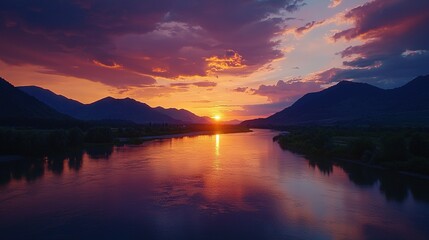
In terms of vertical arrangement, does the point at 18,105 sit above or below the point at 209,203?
above

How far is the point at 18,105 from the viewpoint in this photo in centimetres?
11412

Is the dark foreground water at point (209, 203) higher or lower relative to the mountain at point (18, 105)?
lower

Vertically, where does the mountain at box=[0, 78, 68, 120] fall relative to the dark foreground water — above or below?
above

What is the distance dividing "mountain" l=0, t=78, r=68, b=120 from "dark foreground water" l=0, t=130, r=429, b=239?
283 ft

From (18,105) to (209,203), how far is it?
11508 cm

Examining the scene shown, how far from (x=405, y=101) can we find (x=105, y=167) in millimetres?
166438

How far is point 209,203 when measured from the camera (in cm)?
1981

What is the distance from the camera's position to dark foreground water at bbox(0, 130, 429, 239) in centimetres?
1530

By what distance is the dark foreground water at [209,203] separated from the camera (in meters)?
15.3

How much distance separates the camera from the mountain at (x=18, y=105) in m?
Answer: 107

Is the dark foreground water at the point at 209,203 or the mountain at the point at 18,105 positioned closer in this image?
the dark foreground water at the point at 209,203

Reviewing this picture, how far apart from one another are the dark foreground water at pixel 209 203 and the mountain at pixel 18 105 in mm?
86270

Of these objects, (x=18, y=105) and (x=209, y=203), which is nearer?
(x=209, y=203)

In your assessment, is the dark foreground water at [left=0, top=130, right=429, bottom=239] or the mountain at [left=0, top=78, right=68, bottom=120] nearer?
the dark foreground water at [left=0, top=130, right=429, bottom=239]
